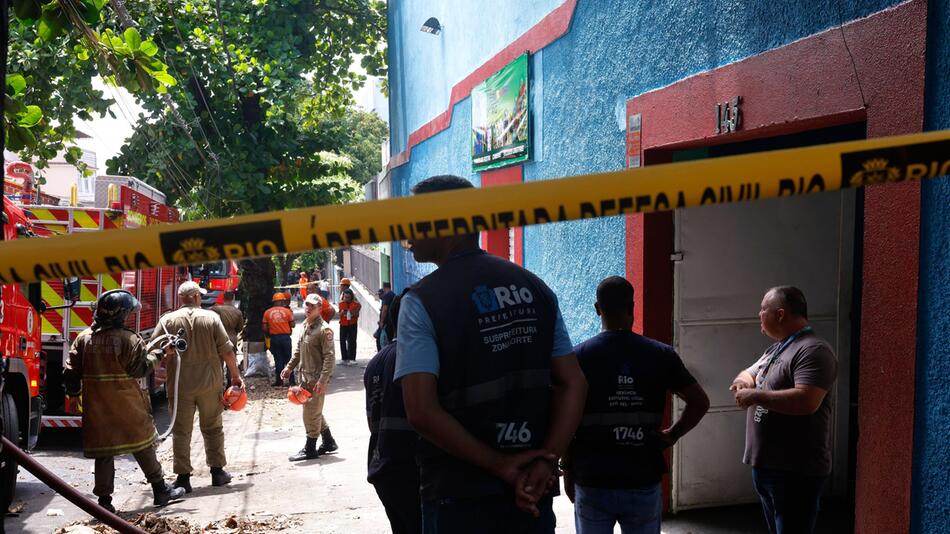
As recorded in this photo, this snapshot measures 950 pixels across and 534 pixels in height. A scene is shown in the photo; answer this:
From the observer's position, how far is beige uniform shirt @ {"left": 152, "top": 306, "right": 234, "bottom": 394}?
809 centimetres

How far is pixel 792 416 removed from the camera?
4023 millimetres

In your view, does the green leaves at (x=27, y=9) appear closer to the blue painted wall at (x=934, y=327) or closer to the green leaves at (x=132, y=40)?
the green leaves at (x=132, y=40)

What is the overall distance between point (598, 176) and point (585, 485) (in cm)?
232

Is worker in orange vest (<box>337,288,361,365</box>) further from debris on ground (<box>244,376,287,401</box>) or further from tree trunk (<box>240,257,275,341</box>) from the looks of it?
debris on ground (<box>244,376,287,401</box>)

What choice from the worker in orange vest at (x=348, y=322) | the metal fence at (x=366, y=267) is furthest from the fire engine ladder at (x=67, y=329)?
the metal fence at (x=366, y=267)

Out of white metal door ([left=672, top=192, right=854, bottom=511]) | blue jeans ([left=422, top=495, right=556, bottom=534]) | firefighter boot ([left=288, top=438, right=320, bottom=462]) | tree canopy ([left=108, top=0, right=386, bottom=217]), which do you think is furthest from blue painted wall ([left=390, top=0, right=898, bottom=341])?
tree canopy ([left=108, top=0, right=386, bottom=217])

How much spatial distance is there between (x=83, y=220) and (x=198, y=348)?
3410 millimetres

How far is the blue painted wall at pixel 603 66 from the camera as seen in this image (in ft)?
14.9

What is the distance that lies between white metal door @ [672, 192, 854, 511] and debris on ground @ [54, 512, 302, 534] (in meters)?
3.05

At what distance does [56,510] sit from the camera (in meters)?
7.29

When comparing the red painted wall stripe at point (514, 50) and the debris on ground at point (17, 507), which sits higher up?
the red painted wall stripe at point (514, 50)

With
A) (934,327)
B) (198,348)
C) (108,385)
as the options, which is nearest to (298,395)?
(198,348)

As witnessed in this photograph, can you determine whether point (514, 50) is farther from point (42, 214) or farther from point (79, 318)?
point (42, 214)

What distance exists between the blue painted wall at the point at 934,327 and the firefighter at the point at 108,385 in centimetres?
582
